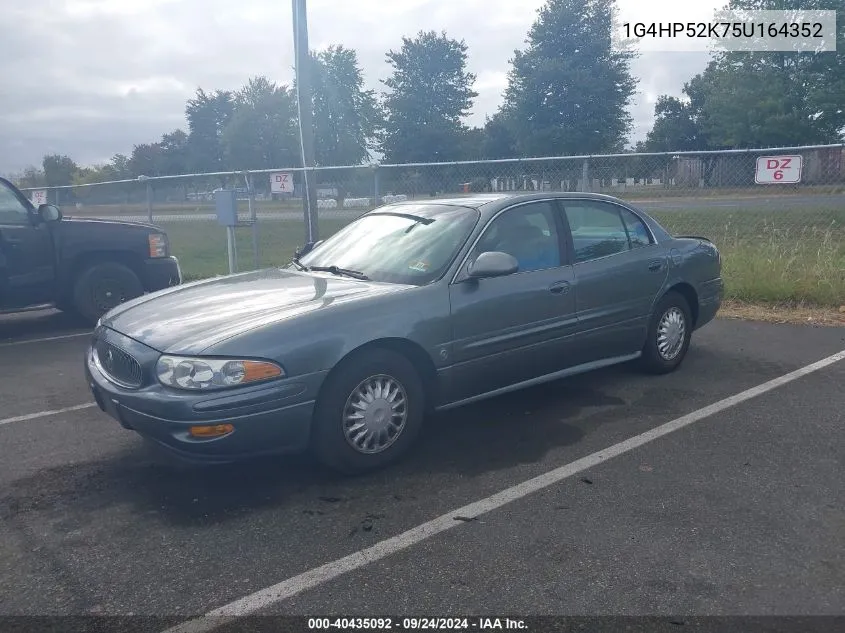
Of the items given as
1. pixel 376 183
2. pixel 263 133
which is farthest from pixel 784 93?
pixel 263 133

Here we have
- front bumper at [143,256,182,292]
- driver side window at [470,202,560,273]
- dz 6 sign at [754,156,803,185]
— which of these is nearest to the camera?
driver side window at [470,202,560,273]

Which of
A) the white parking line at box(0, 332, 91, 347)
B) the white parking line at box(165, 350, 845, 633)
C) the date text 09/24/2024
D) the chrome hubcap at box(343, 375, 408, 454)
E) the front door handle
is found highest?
the front door handle

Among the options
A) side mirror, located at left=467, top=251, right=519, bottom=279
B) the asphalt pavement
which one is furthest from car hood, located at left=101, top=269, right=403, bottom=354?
the asphalt pavement

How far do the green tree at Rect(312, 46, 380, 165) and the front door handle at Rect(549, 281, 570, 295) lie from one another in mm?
40334

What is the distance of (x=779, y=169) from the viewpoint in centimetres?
857

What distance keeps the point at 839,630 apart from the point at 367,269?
322 centimetres

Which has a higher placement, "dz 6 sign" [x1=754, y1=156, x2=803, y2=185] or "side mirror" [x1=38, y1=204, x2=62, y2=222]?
"dz 6 sign" [x1=754, y1=156, x2=803, y2=185]

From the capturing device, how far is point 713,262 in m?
6.43

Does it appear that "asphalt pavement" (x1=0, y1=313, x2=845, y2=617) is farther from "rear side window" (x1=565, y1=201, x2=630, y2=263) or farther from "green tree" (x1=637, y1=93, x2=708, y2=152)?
"green tree" (x1=637, y1=93, x2=708, y2=152)

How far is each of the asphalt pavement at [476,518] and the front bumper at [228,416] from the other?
299mm

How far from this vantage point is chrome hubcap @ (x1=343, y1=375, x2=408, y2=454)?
407 centimetres

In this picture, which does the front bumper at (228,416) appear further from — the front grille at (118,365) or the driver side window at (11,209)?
the driver side window at (11,209)

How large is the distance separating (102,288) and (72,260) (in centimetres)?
47

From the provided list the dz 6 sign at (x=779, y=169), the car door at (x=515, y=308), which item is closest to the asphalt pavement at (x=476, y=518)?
the car door at (x=515, y=308)
